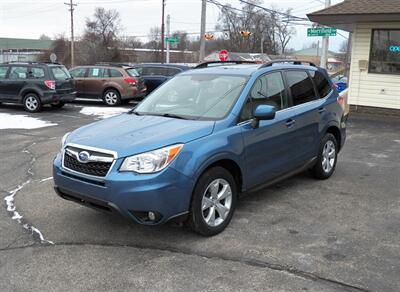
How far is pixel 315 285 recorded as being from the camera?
3648 mm

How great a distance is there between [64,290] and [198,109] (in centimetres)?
241

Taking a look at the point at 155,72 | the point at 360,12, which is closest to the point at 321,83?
the point at 360,12

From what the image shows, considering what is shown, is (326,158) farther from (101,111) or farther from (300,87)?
(101,111)

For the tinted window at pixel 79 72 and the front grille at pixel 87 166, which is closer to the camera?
the front grille at pixel 87 166

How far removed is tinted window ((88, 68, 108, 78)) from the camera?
1773 centimetres

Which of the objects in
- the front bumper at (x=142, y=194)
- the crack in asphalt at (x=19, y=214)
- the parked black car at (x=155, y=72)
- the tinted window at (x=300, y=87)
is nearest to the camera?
the front bumper at (x=142, y=194)

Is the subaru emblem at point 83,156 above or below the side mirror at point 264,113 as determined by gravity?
below

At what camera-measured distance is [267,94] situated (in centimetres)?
543

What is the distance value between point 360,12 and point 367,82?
2.30 meters

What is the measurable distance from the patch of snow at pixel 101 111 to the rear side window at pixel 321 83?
9.11m

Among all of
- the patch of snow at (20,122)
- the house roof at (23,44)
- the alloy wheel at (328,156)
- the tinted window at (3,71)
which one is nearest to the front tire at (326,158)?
the alloy wheel at (328,156)

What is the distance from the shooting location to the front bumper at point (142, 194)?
158 inches

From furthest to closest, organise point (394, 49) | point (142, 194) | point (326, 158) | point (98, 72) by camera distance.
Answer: point (98, 72) < point (394, 49) < point (326, 158) < point (142, 194)

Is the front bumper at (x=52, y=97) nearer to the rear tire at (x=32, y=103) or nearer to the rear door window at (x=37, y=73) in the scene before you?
the rear tire at (x=32, y=103)
